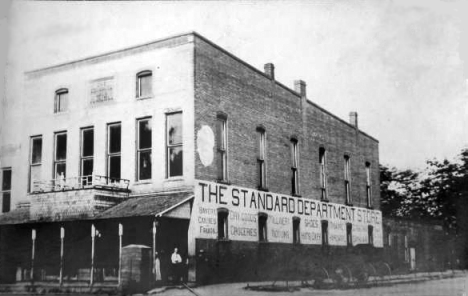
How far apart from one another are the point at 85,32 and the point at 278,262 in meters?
11.9

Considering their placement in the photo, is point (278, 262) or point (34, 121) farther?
point (278, 262)

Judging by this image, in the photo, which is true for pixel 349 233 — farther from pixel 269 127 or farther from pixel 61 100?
pixel 61 100

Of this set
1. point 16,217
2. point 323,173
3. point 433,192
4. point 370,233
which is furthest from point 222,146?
point 433,192

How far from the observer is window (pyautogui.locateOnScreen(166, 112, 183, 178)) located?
18.8m

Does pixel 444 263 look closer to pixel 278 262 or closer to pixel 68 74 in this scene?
pixel 278 262

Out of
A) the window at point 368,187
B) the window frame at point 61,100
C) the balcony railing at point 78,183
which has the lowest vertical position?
the balcony railing at point 78,183

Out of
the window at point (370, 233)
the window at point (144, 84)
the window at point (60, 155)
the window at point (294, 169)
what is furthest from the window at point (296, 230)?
the window at point (60, 155)

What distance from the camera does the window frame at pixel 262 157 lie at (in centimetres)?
2255

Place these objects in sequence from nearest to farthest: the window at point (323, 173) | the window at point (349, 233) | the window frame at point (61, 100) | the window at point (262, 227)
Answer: the window frame at point (61, 100)
the window at point (262, 227)
the window at point (323, 173)
the window at point (349, 233)

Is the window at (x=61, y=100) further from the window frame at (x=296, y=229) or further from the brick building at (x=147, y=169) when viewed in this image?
the window frame at (x=296, y=229)

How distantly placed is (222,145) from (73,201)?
5.37 meters

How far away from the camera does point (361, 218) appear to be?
99.8 ft

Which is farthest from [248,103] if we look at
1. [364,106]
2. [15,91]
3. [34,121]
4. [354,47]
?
[15,91]

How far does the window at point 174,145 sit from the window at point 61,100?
394 centimetres
